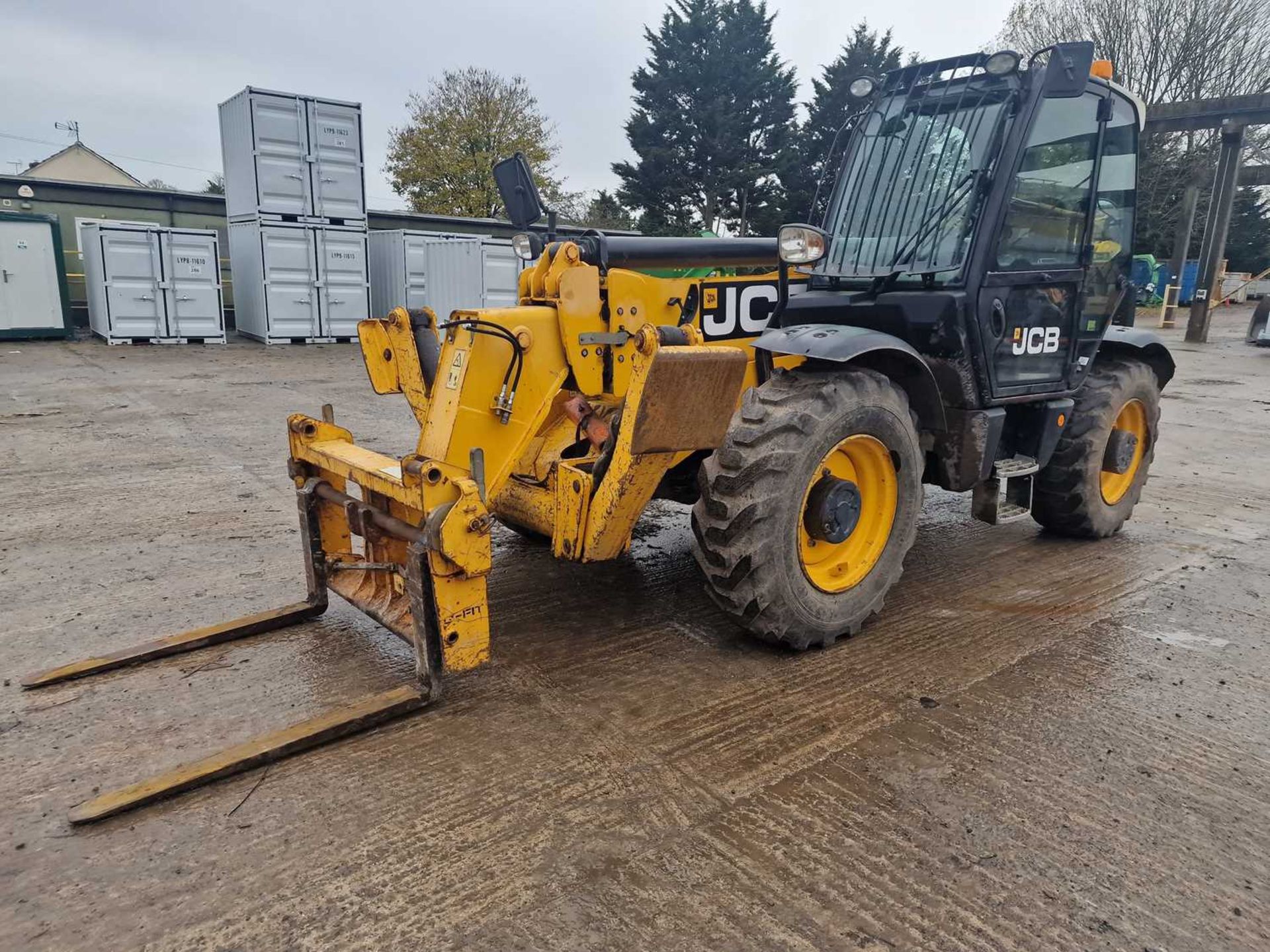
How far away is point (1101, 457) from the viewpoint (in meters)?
4.84

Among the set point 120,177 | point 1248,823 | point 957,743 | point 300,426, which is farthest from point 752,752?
point 120,177

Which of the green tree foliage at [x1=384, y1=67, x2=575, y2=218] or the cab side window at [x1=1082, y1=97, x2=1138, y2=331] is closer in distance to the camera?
the cab side window at [x1=1082, y1=97, x2=1138, y2=331]

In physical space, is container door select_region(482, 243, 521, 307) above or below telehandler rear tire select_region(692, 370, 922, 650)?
above

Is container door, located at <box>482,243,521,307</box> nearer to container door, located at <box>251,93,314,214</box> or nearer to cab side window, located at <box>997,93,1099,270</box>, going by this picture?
container door, located at <box>251,93,314,214</box>

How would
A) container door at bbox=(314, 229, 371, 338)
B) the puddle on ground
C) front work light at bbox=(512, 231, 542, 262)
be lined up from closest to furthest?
the puddle on ground, front work light at bbox=(512, 231, 542, 262), container door at bbox=(314, 229, 371, 338)

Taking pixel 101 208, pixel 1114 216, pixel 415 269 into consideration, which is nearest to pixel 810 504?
pixel 1114 216

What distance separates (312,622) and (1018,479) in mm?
3798

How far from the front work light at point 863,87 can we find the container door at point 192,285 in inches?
532

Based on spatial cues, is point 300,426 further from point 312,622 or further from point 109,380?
point 109,380

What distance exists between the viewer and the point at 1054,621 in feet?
13.0

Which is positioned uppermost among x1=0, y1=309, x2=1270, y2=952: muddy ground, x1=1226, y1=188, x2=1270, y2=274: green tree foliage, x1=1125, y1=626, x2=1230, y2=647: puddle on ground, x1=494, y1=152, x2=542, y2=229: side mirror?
x1=1226, y1=188, x2=1270, y2=274: green tree foliage

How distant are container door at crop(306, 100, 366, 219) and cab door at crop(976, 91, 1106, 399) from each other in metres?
13.4

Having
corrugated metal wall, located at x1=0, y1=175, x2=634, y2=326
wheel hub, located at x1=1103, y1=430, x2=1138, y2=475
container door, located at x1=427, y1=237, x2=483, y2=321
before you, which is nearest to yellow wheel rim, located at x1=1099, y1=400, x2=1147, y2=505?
wheel hub, located at x1=1103, y1=430, x2=1138, y2=475

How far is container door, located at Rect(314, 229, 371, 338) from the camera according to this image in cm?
1512
